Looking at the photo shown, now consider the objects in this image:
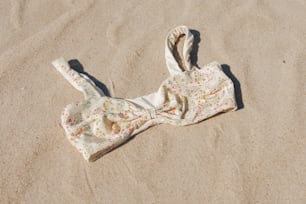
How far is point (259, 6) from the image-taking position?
2.07 metres

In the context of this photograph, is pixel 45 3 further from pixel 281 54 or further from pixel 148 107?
pixel 281 54

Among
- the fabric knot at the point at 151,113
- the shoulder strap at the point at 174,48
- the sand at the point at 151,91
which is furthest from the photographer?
the shoulder strap at the point at 174,48

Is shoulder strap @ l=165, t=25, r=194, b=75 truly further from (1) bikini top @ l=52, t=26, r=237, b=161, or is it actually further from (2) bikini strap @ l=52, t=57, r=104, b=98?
(2) bikini strap @ l=52, t=57, r=104, b=98

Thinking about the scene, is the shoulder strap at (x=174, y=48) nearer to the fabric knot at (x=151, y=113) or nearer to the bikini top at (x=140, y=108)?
the bikini top at (x=140, y=108)

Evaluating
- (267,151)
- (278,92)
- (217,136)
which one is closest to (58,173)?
(217,136)

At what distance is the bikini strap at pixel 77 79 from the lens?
1636mm

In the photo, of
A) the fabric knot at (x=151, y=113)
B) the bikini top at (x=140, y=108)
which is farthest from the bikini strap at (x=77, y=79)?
the fabric knot at (x=151, y=113)

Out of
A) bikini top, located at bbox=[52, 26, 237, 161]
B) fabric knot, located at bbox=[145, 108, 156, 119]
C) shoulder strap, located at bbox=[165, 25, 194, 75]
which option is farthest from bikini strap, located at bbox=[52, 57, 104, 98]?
shoulder strap, located at bbox=[165, 25, 194, 75]

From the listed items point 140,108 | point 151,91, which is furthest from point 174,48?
point 140,108

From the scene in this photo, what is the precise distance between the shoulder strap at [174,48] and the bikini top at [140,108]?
2.3 inches

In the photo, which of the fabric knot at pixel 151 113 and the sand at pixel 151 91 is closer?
the sand at pixel 151 91

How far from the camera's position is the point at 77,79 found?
5.55ft

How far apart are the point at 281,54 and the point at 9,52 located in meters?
1.38

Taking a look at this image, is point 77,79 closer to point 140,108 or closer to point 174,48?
point 140,108
